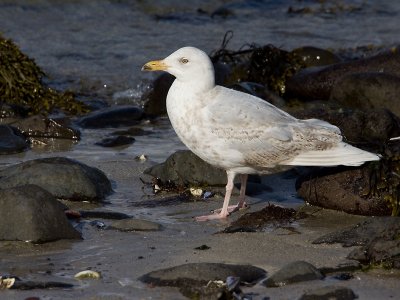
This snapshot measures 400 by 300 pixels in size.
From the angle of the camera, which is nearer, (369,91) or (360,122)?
(360,122)

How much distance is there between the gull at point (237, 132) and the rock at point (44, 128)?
258 centimetres

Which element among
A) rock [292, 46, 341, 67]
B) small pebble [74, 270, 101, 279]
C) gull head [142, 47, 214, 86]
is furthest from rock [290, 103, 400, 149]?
rock [292, 46, 341, 67]

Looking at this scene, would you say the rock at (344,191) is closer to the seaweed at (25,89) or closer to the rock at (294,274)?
the rock at (294,274)

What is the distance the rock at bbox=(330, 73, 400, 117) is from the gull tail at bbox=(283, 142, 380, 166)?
8.21 ft

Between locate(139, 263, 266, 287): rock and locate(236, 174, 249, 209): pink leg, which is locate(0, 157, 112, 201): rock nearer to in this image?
locate(236, 174, 249, 209): pink leg

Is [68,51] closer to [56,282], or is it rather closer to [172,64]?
[172,64]

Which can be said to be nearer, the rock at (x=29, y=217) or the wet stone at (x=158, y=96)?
the rock at (x=29, y=217)

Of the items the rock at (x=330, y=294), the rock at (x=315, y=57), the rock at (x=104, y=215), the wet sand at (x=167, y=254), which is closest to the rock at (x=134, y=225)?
the wet sand at (x=167, y=254)

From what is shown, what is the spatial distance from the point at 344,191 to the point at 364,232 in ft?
3.15

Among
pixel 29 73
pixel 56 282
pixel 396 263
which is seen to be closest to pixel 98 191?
pixel 56 282

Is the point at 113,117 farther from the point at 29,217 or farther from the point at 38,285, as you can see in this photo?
the point at 38,285

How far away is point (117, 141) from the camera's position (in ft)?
31.6

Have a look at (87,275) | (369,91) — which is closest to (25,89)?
(369,91)

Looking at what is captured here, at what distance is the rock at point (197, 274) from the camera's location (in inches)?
219
